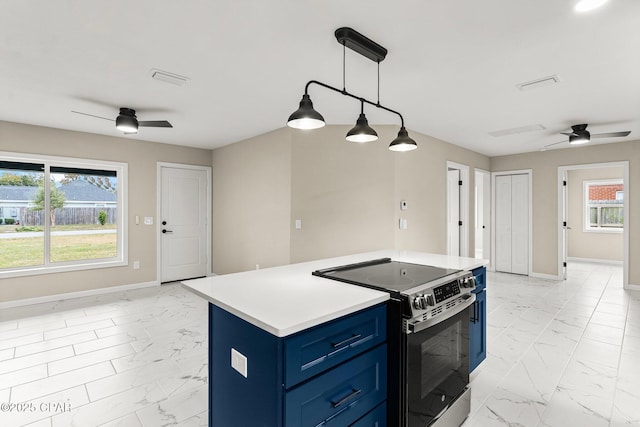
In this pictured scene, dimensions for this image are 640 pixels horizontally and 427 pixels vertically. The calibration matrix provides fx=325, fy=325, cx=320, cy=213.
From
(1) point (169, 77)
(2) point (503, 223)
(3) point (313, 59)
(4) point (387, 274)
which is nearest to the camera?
(4) point (387, 274)

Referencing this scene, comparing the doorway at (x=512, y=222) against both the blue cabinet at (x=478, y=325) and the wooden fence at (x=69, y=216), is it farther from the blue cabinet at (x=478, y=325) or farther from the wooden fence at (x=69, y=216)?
the wooden fence at (x=69, y=216)

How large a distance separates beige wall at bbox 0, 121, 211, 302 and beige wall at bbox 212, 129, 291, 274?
2.97ft

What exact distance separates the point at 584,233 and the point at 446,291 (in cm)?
845

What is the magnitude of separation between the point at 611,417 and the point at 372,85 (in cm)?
299

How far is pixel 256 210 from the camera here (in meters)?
4.93

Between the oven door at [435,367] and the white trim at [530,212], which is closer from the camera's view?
the oven door at [435,367]

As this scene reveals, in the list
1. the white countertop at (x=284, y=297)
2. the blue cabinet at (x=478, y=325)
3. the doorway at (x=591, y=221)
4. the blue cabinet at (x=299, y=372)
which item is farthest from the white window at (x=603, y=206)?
the blue cabinet at (x=299, y=372)

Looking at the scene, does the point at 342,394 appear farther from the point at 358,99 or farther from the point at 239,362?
the point at 358,99

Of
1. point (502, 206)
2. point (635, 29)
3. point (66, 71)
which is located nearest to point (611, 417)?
point (635, 29)

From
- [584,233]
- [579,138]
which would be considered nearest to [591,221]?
[584,233]

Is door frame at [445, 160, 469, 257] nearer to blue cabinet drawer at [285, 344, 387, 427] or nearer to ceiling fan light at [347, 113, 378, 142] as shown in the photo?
ceiling fan light at [347, 113, 378, 142]

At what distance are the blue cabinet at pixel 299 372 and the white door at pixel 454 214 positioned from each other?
15.9 feet

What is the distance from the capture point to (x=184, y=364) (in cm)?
275

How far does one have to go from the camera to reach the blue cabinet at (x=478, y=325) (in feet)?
7.91
